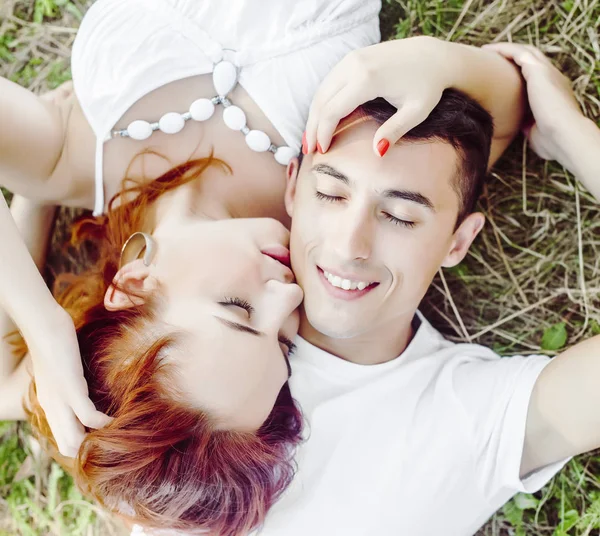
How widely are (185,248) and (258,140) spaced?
0.43m

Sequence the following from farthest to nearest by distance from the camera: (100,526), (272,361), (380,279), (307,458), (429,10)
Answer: (100,526), (429,10), (307,458), (380,279), (272,361)

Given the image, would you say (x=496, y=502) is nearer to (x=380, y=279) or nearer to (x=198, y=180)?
(x=380, y=279)

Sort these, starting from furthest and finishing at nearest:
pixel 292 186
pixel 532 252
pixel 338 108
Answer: pixel 532 252, pixel 292 186, pixel 338 108

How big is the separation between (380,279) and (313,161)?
350mm

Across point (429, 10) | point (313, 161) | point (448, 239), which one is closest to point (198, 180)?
point (313, 161)

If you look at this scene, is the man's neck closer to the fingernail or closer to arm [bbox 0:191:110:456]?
the fingernail

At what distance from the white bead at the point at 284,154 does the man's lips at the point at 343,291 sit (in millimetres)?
392

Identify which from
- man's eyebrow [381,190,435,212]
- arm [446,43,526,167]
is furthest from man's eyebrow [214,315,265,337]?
arm [446,43,526,167]

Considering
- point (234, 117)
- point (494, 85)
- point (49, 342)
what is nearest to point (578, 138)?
point (494, 85)

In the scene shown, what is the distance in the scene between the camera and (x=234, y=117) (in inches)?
68.8

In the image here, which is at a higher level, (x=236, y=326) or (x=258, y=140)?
(x=258, y=140)

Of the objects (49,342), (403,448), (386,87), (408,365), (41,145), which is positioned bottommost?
(403,448)

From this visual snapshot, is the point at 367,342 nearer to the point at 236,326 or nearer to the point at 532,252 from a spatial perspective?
the point at 236,326

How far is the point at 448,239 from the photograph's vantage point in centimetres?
163
